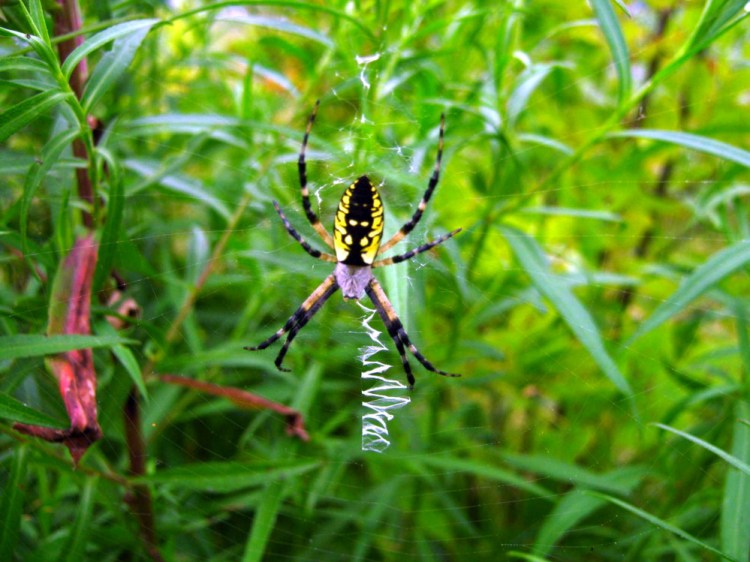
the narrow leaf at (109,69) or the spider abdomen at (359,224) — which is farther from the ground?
the narrow leaf at (109,69)

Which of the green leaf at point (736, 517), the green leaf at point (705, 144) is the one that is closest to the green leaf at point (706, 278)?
the green leaf at point (705, 144)

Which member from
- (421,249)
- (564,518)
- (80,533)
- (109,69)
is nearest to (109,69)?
(109,69)

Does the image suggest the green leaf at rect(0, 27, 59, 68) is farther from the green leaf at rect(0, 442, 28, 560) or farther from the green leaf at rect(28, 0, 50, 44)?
the green leaf at rect(0, 442, 28, 560)

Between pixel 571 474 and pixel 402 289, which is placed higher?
pixel 402 289

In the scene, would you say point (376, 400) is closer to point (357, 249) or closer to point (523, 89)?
point (357, 249)

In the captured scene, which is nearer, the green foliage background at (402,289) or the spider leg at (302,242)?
the green foliage background at (402,289)

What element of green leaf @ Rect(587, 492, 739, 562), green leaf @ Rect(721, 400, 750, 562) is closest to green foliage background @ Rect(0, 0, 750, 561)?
green leaf @ Rect(721, 400, 750, 562)

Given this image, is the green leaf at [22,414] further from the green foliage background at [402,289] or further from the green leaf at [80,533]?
the green leaf at [80,533]

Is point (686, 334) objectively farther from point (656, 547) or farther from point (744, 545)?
point (744, 545)

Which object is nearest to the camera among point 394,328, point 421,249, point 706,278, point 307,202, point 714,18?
point 714,18
